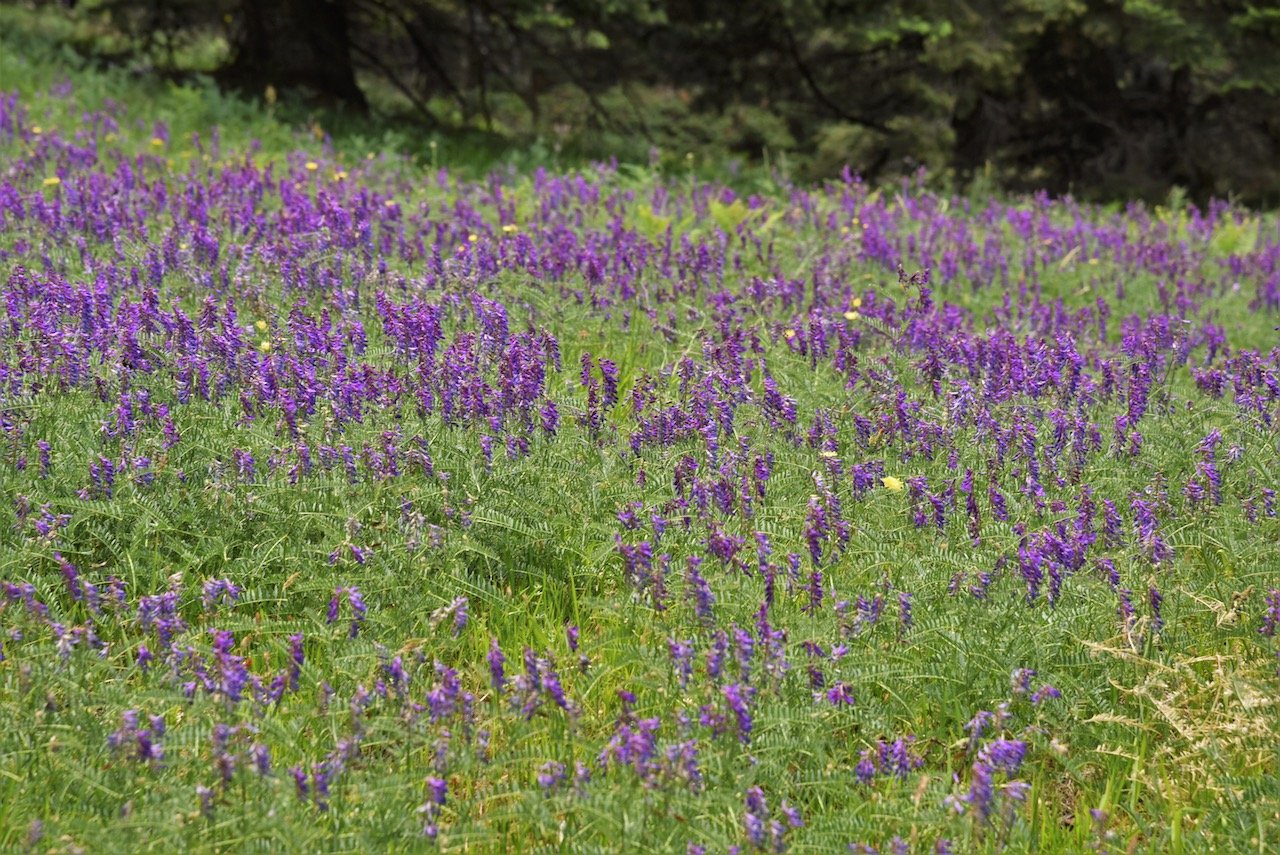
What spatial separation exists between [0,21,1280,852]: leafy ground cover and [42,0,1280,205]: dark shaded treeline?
6.20 m

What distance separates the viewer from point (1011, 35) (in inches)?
457

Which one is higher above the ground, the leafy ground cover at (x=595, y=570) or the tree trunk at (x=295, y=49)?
the tree trunk at (x=295, y=49)

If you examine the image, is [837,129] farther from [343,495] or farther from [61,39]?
[343,495]

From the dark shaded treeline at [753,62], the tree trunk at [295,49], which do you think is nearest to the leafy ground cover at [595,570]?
the dark shaded treeline at [753,62]

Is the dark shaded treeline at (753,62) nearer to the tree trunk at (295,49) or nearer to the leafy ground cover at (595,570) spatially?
the tree trunk at (295,49)

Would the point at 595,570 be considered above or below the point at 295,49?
below

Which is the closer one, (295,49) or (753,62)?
(753,62)

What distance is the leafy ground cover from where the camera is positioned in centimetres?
266

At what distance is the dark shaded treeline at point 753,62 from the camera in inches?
445

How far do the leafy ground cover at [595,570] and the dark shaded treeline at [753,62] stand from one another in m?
6.20

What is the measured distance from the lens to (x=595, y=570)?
3.60 metres

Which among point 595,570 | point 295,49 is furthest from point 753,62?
point 595,570

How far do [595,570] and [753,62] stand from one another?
30.2ft

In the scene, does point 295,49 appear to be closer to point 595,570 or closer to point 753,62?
point 753,62
